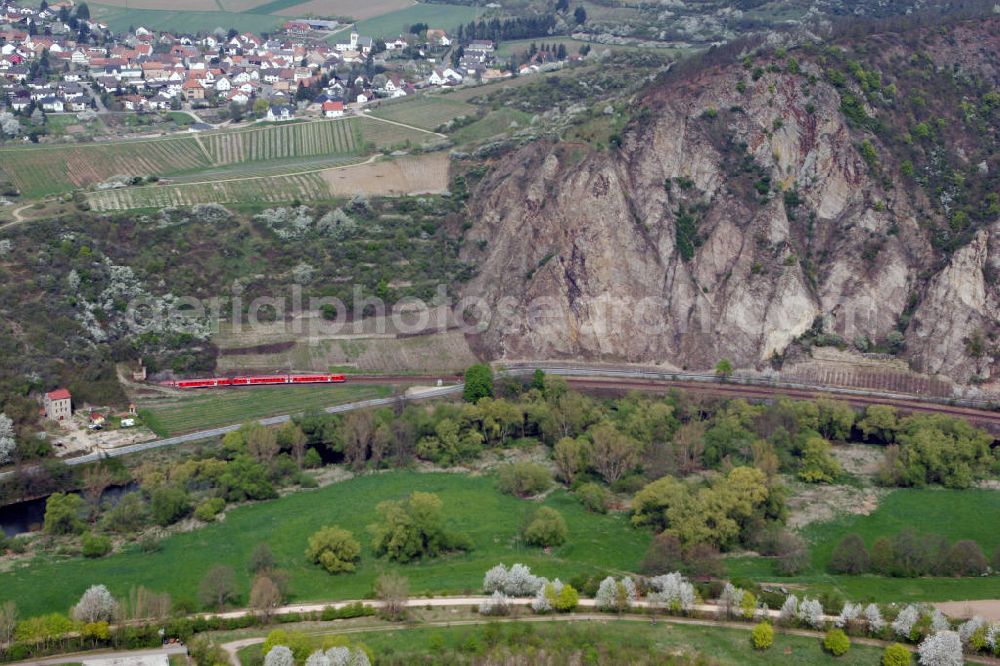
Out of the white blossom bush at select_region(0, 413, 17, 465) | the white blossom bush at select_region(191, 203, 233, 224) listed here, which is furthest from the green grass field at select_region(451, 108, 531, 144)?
the white blossom bush at select_region(0, 413, 17, 465)

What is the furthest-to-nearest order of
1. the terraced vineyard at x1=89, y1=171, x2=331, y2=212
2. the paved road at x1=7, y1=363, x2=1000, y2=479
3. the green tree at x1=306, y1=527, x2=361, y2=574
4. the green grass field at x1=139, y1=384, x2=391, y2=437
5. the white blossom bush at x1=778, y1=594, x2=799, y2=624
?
the terraced vineyard at x1=89, y1=171, x2=331, y2=212 < the paved road at x1=7, y1=363, x2=1000, y2=479 < the green grass field at x1=139, y1=384, x2=391, y2=437 < the green tree at x1=306, y1=527, x2=361, y2=574 < the white blossom bush at x1=778, y1=594, x2=799, y2=624

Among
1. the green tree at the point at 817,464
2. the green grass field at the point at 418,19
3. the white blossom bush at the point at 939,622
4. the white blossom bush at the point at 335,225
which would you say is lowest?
the white blossom bush at the point at 939,622

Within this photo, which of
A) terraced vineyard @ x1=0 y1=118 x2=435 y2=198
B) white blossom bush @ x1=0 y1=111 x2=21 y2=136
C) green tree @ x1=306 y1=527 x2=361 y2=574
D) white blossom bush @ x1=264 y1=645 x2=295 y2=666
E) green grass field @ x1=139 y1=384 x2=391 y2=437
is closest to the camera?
white blossom bush @ x1=264 y1=645 x2=295 y2=666

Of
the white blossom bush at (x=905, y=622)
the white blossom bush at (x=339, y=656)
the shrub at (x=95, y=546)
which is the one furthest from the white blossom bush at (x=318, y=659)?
the white blossom bush at (x=905, y=622)

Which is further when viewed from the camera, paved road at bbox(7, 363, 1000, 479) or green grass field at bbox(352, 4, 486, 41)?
green grass field at bbox(352, 4, 486, 41)

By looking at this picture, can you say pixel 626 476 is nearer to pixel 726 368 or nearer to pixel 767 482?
pixel 767 482

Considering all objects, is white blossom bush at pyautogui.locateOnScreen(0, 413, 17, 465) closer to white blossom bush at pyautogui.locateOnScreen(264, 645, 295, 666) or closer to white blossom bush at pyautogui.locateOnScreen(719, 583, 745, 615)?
white blossom bush at pyautogui.locateOnScreen(264, 645, 295, 666)

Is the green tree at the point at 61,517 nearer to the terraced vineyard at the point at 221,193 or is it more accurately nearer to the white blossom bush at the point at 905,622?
the terraced vineyard at the point at 221,193
